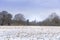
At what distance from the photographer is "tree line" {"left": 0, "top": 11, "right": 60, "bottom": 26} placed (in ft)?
6.93

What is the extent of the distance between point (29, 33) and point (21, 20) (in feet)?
0.92

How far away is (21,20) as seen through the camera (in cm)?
218

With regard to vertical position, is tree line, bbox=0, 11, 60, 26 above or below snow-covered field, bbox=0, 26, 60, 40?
above

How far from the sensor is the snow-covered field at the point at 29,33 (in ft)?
6.82

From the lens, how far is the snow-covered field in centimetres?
208

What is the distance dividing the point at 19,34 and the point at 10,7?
525 mm

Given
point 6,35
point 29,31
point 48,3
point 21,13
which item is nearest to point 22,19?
point 21,13

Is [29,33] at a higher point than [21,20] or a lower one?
lower

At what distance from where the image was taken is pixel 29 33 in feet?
7.01

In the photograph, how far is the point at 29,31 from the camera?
2164 millimetres

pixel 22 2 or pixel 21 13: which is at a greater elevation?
pixel 22 2

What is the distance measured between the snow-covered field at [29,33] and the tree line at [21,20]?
0.21ft

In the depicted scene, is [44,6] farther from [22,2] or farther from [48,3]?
[22,2]

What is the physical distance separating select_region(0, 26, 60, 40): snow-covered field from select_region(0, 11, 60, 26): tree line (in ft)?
0.21
